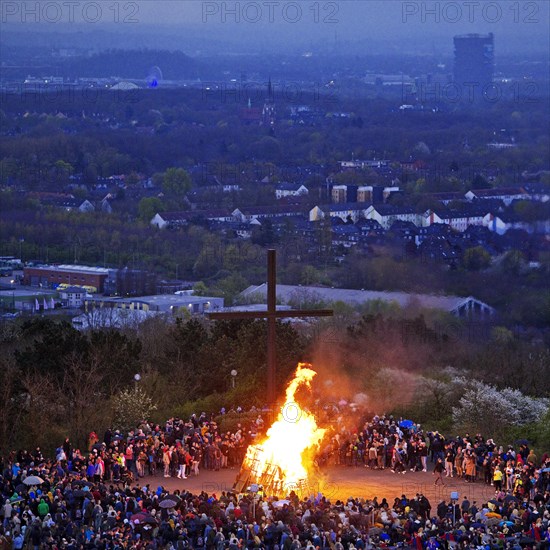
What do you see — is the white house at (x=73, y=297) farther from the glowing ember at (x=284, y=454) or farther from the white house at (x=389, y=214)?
the white house at (x=389, y=214)

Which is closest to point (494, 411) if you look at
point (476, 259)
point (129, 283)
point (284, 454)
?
point (284, 454)

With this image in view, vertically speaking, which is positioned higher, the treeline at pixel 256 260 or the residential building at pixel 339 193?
the treeline at pixel 256 260

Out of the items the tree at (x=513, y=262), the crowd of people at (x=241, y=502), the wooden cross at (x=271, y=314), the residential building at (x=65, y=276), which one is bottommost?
the tree at (x=513, y=262)

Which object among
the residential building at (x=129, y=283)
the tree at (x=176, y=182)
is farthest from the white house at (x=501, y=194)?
the residential building at (x=129, y=283)

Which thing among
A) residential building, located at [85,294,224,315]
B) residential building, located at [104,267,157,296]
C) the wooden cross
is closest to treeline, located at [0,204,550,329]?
residential building, located at [85,294,224,315]

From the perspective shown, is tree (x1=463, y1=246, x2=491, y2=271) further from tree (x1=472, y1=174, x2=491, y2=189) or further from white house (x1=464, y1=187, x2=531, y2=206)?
tree (x1=472, y1=174, x2=491, y2=189)

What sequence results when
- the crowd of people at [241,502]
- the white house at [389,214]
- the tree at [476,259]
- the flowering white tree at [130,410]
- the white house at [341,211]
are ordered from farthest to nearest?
the white house at [389,214] < the white house at [341,211] < the tree at [476,259] < the flowering white tree at [130,410] < the crowd of people at [241,502]
